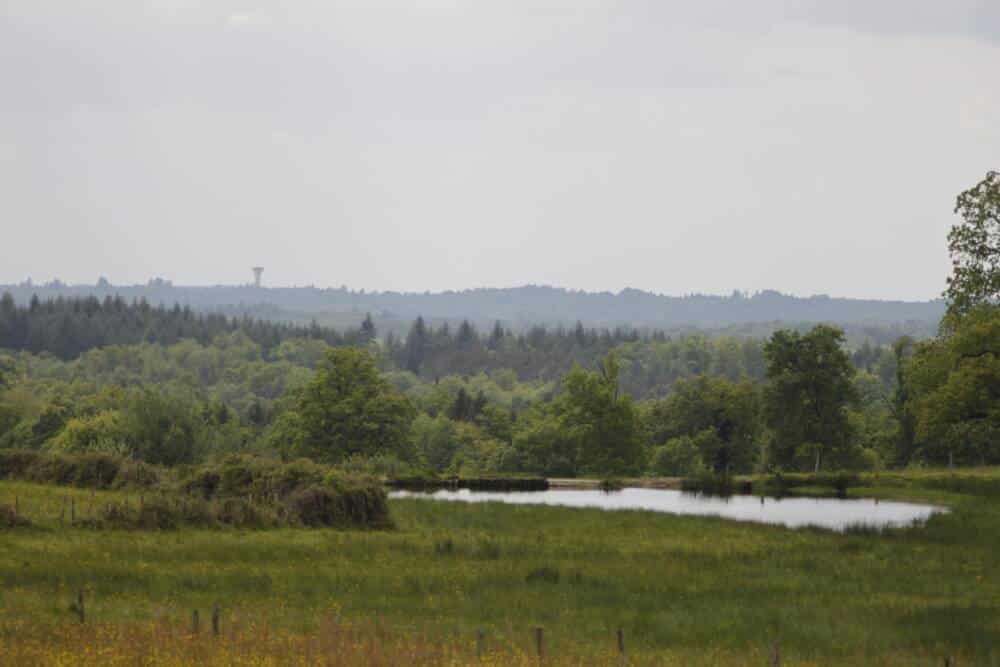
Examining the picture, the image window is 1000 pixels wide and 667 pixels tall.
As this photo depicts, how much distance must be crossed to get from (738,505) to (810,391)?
3011 centimetres

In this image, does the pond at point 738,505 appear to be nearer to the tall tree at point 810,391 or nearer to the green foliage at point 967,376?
the green foliage at point 967,376

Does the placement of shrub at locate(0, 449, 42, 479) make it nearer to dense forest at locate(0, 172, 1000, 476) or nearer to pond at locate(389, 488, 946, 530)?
dense forest at locate(0, 172, 1000, 476)

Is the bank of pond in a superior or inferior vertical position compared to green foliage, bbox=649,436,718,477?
superior

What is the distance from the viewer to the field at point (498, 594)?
1284 inches

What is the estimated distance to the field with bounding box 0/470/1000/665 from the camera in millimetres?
32625

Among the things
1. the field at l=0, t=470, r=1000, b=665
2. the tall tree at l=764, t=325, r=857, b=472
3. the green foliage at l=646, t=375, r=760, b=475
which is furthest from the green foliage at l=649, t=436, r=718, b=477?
the field at l=0, t=470, r=1000, b=665

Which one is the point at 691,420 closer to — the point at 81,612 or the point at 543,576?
the point at 543,576

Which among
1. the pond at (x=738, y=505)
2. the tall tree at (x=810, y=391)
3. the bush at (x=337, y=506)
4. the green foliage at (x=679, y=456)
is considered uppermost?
the tall tree at (x=810, y=391)

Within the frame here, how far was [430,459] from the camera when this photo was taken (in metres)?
171

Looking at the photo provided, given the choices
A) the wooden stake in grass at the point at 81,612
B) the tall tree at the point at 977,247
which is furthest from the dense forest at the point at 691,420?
the wooden stake in grass at the point at 81,612

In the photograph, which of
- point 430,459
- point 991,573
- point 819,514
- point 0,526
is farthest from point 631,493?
point 430,459

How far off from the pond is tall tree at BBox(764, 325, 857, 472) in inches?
718

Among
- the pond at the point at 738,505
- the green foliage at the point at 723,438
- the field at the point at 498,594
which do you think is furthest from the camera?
the green foliage at the point at 723,438

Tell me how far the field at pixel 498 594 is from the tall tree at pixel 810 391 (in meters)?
43.8
